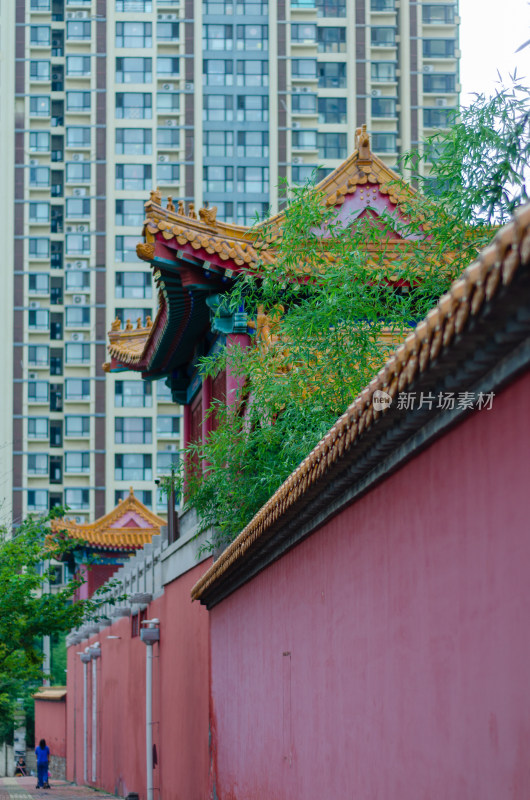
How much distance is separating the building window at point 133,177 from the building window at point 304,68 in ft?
26.9

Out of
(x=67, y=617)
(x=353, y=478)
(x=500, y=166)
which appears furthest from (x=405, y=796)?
(x=67, y=617)

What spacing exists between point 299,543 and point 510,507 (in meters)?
4.76

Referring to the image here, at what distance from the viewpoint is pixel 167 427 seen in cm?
6016

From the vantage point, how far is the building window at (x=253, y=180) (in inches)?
2381

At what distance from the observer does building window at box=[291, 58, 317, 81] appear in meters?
61.3

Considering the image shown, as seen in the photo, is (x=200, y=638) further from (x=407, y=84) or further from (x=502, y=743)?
(x=407, y=84)

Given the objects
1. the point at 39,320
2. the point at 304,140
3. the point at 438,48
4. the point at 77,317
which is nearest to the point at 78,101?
the point at 77,317

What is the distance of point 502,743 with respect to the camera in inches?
184

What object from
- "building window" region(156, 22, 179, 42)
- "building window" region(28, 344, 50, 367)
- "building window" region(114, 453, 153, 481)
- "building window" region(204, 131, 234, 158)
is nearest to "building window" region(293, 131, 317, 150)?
"building window" region(204, 131, 234, 158)

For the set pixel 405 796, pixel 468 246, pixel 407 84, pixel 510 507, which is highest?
pixel 407 84

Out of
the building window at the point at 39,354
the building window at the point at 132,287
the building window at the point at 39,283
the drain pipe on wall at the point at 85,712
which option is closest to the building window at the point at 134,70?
the building window at the point at 132,287

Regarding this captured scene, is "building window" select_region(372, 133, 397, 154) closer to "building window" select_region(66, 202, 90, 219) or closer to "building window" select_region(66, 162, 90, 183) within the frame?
"building window" select_region(66, 162, 90, 183)

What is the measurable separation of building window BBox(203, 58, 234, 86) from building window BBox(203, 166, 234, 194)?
416 centimetres

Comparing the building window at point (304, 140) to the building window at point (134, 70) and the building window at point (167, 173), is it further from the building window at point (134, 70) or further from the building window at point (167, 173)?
the building window at point (134, 70)
